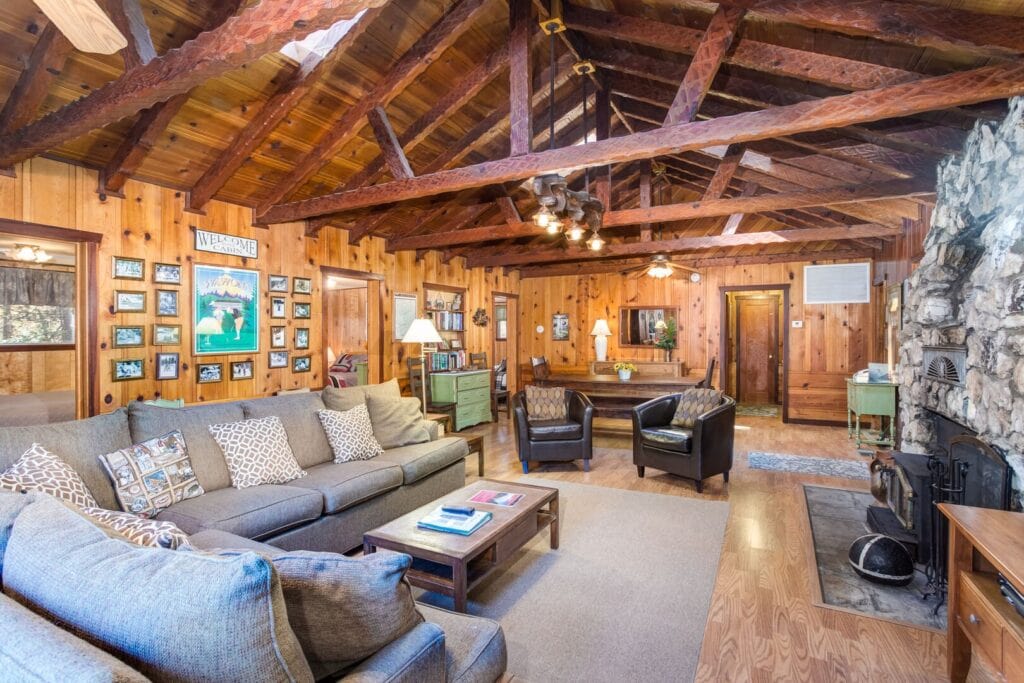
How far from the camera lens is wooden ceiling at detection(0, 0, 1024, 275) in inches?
96.2

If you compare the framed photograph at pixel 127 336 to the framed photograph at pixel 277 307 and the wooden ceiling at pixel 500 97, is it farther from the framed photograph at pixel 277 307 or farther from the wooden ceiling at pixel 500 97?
the framed photograph at pixel 277 307

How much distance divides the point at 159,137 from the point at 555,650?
4128 millimetres

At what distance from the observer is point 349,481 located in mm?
3121

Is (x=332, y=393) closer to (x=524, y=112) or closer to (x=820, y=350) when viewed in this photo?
(x=524, y=112)

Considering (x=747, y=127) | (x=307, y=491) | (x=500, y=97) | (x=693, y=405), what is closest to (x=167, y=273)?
(x=307, y=491)

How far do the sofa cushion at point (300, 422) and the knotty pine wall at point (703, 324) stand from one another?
578 centimetres

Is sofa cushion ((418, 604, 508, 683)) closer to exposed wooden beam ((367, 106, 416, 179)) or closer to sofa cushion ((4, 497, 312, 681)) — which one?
sofa cushion ((4, 497, 312, 681))

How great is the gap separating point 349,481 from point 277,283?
2.72 metres

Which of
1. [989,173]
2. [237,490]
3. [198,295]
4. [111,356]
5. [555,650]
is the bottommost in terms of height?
[555,650]

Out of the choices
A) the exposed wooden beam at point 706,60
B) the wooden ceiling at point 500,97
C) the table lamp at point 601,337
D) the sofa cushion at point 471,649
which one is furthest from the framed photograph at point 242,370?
the table lamp at point 601,337

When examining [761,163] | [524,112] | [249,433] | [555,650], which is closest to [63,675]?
[555,650]

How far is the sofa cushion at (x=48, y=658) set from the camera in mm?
708

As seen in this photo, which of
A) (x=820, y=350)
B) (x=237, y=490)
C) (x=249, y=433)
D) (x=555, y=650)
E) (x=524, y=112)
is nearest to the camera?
(x=555, y=650)

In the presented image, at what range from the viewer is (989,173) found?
266 cm
